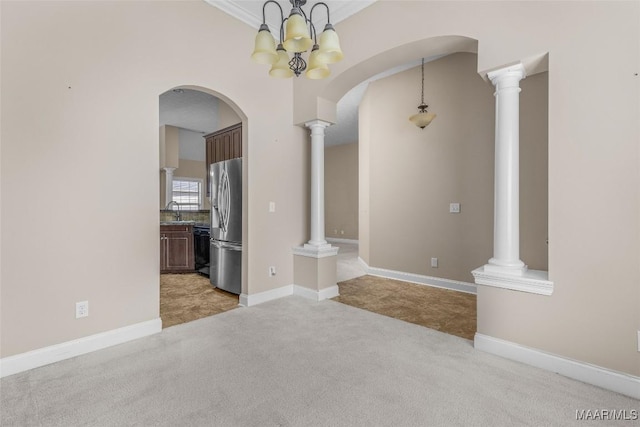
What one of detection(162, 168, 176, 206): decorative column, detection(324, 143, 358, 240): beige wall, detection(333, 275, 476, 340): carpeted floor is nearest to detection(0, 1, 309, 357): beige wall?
detection(333, 275, 476, 340): carpeted floor

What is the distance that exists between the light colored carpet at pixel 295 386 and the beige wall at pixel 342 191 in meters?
6.81

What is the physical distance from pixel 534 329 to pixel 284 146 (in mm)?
3209

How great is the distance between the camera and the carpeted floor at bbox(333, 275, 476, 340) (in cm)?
311

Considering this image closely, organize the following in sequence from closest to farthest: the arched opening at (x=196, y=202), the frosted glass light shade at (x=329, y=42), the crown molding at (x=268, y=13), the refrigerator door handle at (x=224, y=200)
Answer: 1. the frosted glass light shade at (x=329, y=42)
2. the crown molding at (x=268, y=13)
3. the arched opening at (x=196, y=202)
4. the refrigerator door handle at (x=224, y=200)

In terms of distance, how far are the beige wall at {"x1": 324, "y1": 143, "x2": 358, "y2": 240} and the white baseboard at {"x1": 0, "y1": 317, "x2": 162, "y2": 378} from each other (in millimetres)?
7191

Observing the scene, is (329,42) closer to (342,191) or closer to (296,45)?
(296,45)

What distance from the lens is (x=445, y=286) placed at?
14.5 ft

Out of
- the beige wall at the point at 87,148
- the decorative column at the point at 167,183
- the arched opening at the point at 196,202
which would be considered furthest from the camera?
the decorative column at the point at 167,183

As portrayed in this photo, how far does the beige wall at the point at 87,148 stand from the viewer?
215 cm

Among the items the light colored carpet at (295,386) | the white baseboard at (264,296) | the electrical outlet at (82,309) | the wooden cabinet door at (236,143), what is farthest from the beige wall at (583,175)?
the electrical outlet at (82,309)

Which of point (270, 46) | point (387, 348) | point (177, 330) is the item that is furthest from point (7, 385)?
point (270, 46)

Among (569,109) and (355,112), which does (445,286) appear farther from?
(355,112)

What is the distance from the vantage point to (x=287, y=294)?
13.2 feet

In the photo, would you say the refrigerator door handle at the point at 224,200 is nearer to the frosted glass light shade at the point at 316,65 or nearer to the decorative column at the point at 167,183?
the frosted glass light shade at the point at 316,65
